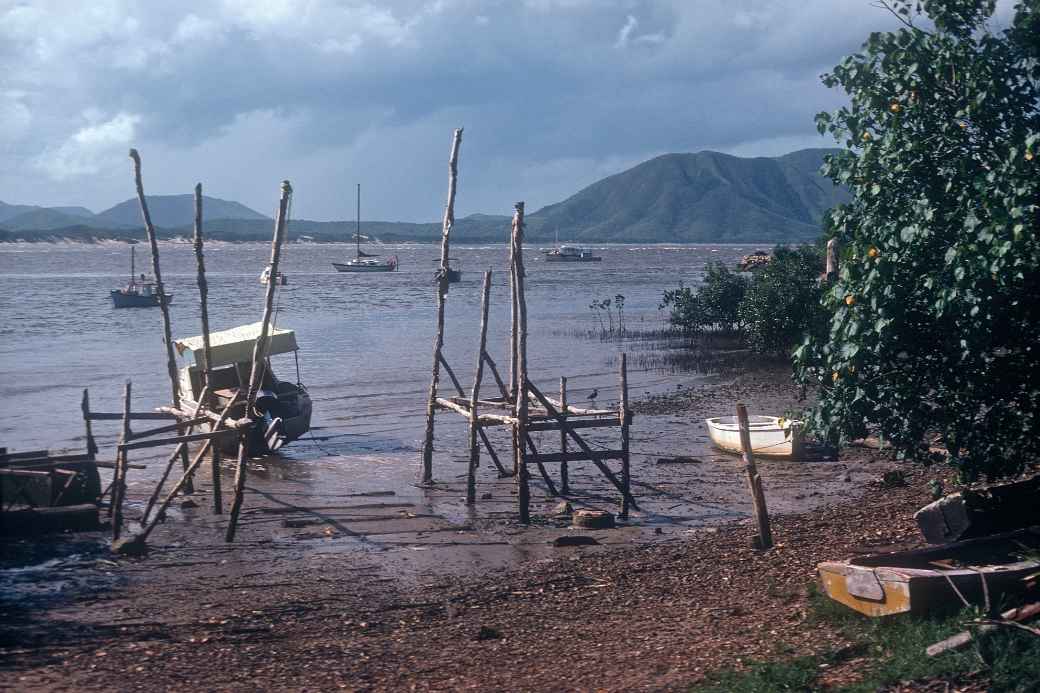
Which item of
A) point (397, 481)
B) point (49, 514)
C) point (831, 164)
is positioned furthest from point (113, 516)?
point (831, 164)

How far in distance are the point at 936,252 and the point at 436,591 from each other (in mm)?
5805

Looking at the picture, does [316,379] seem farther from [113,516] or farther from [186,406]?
[113,516]

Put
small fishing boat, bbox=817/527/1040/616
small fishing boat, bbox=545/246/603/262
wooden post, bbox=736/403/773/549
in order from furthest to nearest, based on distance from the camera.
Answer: small fishing boat, bbox=545/246/603/262, wooden post, bbox=736/403/773/549, small fishing boat, bbox=817/527/1040/616

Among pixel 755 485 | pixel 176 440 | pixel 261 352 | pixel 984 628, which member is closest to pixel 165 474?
pixel 176 440

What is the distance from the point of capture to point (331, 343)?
42969 millimetres

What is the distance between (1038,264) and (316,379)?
2619 cm

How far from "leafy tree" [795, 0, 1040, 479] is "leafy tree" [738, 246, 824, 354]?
64.2 feet

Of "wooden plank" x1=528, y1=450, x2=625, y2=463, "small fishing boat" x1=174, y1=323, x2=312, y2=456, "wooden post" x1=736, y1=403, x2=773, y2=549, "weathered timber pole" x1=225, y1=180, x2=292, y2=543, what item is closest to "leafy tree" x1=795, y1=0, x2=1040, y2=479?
"wooden post" x1=736, y1=403, x2=773, y2=549

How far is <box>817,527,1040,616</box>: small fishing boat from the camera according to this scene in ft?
25.1

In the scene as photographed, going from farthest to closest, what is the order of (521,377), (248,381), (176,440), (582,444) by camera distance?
1. (248,381)
2. (582,444)
3. (521,377)
4. (176,440)

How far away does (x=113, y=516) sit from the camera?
13086 millimetres

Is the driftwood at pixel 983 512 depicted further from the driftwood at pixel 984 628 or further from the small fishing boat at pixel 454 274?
the small fishing boat at pixel 454 274

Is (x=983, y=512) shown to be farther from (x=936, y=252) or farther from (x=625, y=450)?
(x=625, y=450)

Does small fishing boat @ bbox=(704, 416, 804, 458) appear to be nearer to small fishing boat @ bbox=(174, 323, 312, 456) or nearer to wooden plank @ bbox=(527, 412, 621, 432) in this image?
wooden plank @ bbox=(527, 412, 621, 432)
